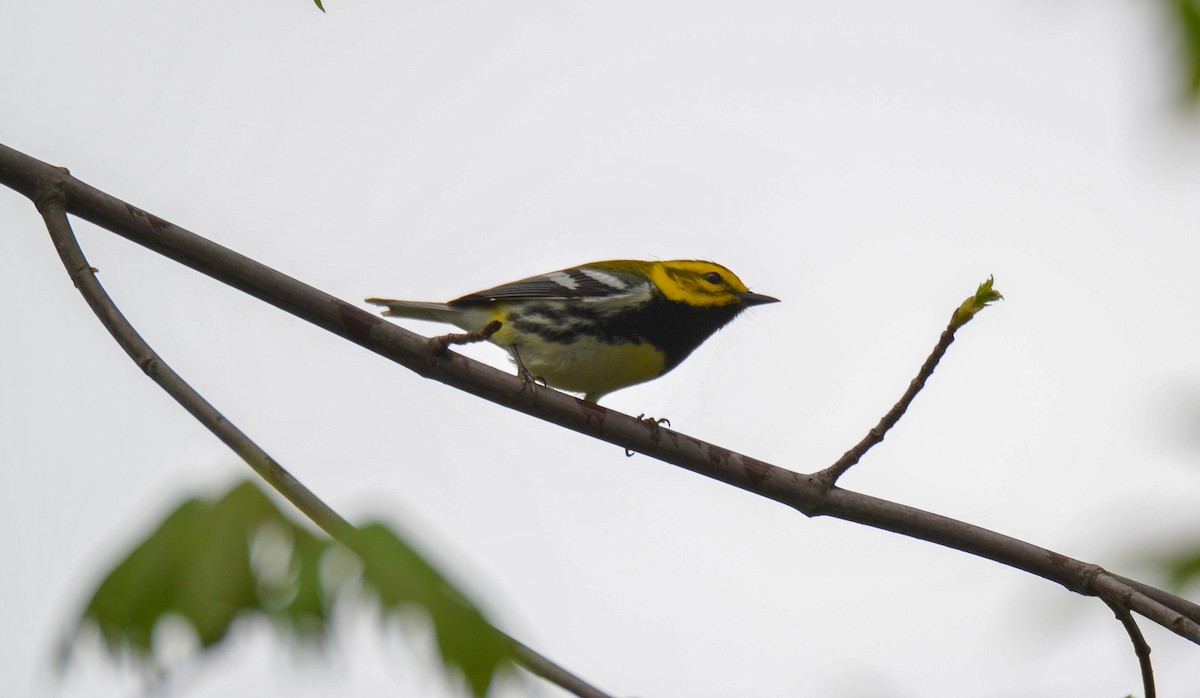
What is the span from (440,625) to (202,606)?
0.29 metres

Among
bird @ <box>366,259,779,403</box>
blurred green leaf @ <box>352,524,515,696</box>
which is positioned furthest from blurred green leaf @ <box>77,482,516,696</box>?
bird @ <box>366,259,779,403</box>

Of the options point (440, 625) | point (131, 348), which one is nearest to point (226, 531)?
point (440, 625)

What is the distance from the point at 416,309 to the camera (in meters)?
4.88

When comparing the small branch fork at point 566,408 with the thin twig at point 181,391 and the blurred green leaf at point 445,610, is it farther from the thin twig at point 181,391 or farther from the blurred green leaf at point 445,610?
the blurred green leaf at point 445,610

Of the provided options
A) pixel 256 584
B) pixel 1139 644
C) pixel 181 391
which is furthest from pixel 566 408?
pixel 256 584

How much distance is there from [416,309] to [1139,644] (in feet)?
10.2

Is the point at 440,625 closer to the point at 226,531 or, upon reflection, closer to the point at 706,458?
the point at 226,531

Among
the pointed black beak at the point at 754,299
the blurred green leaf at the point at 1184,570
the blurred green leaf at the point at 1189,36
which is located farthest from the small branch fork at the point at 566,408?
the pointed black beak at the point at 754,299

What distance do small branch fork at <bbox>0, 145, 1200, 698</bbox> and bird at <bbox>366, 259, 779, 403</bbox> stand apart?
1454 mm

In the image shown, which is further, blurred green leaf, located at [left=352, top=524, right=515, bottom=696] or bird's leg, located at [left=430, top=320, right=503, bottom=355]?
bird's leg, located at [left=430, top=320, right=503, bottom=355]

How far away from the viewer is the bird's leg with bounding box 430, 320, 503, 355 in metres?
2.54

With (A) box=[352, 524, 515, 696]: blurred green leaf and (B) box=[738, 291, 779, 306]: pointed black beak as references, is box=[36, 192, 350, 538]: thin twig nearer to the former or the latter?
(A) box=[352, 524, 515, 696]: blurred green leaf

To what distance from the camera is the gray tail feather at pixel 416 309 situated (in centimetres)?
483

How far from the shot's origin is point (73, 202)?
2387mm
